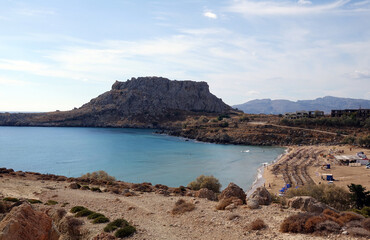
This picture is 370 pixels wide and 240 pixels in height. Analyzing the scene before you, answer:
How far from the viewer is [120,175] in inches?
1903

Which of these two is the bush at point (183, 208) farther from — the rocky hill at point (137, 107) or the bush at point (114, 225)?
the rocky hill at point (137, 107)

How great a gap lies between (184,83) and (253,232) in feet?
567

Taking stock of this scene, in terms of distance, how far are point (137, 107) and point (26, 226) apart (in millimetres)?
150669

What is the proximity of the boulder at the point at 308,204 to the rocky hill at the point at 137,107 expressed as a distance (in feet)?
440

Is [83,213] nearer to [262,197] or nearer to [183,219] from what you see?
[183,219]

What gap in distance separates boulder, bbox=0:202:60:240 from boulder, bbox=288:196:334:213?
1135cm

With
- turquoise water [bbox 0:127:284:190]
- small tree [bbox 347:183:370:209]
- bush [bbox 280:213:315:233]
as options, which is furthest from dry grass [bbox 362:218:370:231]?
turquoise water [bbox 0:127:284:190]

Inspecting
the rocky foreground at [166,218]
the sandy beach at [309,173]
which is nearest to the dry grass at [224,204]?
the rocky foreground at [166,218]

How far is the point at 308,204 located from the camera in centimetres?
1368

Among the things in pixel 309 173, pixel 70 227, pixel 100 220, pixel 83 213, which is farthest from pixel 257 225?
pixel 309 173

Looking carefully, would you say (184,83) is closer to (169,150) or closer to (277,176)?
(169,150)

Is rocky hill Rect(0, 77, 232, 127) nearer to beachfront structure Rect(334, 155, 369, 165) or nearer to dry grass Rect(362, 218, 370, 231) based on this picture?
beachfront structure Rect(334, 155, 369, 165)

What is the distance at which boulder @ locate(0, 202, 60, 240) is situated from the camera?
24.9ft

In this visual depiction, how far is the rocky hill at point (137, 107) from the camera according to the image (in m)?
153
